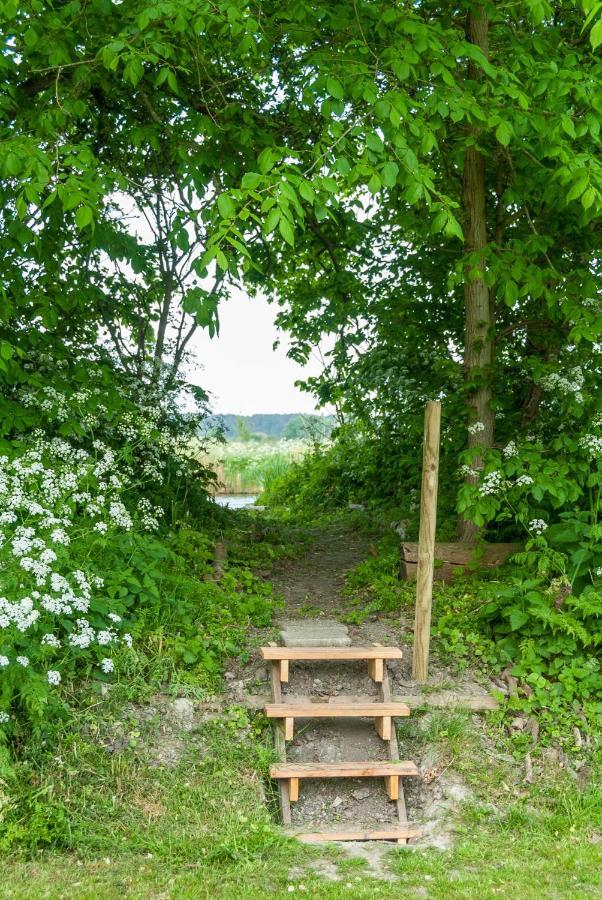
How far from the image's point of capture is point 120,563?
556cm

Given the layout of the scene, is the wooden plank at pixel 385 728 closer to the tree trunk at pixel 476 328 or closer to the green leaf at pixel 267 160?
the tree trunk at pixel 476 328

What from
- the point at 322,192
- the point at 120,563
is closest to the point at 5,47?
the point at 322,192

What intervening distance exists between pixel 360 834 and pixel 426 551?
1802 mm

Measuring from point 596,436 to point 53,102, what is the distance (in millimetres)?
4395

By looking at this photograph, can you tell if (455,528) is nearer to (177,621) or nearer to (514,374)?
(514,374)

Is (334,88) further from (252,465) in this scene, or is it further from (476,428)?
(252,465)

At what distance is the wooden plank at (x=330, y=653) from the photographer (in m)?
5.27

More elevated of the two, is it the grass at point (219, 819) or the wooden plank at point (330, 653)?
the wooden plank at point (330, 653)

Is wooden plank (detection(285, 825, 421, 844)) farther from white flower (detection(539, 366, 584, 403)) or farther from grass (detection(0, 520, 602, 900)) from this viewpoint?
white flower (detection(539, 366, 584, 403))

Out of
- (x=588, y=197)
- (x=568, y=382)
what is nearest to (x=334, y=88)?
(x=588, y=197)

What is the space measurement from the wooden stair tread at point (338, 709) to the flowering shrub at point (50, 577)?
969mm

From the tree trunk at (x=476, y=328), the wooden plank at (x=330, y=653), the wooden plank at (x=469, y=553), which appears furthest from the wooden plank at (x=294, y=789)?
the tree trunk at (x=476, y=328)

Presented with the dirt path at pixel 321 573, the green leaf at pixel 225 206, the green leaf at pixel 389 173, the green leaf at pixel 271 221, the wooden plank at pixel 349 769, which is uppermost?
the green leaf at pixel 389 173

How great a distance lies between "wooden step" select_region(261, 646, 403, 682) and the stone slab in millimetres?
156
